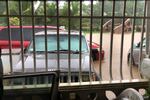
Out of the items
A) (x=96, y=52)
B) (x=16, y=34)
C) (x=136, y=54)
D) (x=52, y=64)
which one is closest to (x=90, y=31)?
(x=96, y=52)

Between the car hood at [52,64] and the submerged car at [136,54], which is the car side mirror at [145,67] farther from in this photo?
the car hood at [52,64]

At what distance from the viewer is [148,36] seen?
8.19ft

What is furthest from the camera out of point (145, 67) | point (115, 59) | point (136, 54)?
point (115, 59)

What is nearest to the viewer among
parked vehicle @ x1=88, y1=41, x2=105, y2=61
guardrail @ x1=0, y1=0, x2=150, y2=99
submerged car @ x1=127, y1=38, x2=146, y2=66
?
guardrail @ x1=0, y1=0, x2=150, y2=99

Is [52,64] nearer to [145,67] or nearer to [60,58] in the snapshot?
[60,58]

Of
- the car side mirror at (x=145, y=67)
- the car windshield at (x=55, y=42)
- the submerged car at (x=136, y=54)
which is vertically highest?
the car windshield at (x=55, y=42)

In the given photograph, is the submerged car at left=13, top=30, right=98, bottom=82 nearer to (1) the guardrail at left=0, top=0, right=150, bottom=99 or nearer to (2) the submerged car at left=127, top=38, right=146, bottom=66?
(1) the guardrail at left=0, top=0, right=150, bottom=99

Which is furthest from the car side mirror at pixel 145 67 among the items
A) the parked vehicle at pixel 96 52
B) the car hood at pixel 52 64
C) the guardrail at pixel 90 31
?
the car hood at pixel 52 64

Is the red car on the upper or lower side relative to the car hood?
upper

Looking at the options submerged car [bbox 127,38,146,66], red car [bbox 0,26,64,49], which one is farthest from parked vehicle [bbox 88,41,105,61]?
red car [bbox 0,26,64,49]

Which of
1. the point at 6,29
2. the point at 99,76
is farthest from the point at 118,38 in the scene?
the point at 6,29

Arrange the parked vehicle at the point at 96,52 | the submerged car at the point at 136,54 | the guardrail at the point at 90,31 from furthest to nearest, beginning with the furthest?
the submerged car at the point at 136,54 → the parked vehicle at the point at 96,52 → the guardrail at the point at 90,31

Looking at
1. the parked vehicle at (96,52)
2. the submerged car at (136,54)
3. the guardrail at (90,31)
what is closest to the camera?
the guardrail at (90,31)

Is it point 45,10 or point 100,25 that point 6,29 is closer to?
point 45,10
